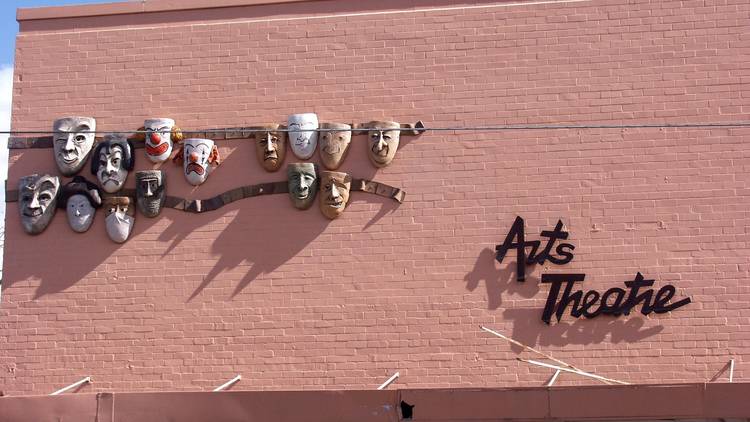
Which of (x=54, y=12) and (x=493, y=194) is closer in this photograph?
(x=493, y=194)

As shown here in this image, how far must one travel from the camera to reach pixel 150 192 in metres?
13.1

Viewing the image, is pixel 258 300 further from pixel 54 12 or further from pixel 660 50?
pixel 660 50

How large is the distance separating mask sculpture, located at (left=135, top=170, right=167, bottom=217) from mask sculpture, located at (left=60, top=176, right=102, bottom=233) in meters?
0.50

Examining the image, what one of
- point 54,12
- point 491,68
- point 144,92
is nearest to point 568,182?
point 491,68

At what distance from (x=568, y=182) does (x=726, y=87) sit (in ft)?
6.62

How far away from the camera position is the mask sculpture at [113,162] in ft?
43.4

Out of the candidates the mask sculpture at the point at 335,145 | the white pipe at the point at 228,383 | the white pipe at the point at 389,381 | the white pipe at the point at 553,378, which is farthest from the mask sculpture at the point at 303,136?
the white pipe at the point at 553,378

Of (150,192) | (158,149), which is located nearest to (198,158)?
(158,149)

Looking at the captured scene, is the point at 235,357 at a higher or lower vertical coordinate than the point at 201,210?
lower

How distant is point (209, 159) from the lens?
13.2m

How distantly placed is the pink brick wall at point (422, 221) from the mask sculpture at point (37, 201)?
5.6 inches

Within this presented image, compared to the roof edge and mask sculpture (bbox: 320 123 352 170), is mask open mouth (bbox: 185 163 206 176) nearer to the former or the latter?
mask sculpture (bbox: 320 123 352 170)

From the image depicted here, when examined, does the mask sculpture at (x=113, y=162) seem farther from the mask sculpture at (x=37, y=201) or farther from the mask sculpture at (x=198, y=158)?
the mask sculpture at (x=198, y=158)

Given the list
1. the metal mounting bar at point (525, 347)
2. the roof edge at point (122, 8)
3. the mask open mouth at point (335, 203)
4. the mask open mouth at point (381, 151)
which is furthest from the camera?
the roof edge at point (122, 8)
